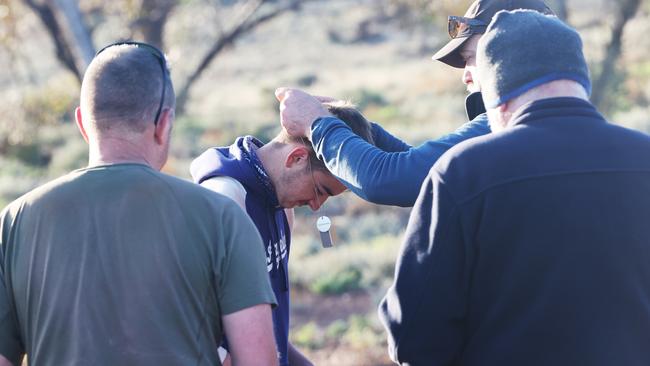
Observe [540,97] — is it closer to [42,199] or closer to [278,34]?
[42,199]

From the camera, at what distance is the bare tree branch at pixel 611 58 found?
1705 centimetres

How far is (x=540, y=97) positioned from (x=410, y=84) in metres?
28.5

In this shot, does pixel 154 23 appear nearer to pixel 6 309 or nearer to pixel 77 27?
pixel 77 27

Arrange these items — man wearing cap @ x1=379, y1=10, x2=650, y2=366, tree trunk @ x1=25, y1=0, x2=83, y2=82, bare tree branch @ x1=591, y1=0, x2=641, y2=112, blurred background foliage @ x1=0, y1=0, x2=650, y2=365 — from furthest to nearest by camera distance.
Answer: bare tree branch @ x1=591, y1=0, x2=641, y2=112 < tree trunk @ x1=25, y1=0, x2=83, y2=82 < blurred background foliage @ x1=0, y1=0, x2=650, y2=365 < man wearing cap @ x1=379, y1=10, x2=650, y2=366

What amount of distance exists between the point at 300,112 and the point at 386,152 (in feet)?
1.13

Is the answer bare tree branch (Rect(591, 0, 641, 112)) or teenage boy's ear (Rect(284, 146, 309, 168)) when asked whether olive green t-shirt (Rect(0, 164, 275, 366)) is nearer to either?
teenage boy's ear (Rect(284, 146, 309, 168))

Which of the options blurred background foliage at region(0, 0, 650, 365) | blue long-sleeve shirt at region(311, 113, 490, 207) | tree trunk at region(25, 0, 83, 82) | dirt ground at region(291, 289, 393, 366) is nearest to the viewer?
blue long-sleeve shirt at region(311, 113, 490, 207)

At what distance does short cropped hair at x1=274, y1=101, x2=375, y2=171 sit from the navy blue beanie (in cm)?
92

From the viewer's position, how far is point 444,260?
97.7 inches

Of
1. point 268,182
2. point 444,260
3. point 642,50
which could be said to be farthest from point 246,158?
point 642,50

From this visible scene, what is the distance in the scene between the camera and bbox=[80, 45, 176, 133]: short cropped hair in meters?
2.59

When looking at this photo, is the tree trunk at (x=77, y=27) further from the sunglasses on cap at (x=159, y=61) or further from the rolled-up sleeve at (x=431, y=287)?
the rolled-up sleeve at (x=431, y=287)

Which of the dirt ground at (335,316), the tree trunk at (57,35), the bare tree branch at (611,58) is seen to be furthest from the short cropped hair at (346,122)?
the bare tree branch at (611,58)

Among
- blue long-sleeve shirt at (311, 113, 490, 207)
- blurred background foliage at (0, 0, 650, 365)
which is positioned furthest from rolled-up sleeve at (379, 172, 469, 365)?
blurred background foliage at (0, 0, 650, 365)
